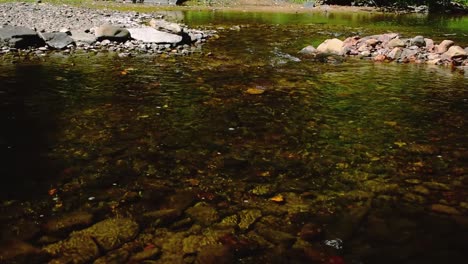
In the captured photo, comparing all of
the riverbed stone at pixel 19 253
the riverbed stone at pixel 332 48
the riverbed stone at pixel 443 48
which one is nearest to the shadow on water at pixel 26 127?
the riverbed stone at pixel 19 253

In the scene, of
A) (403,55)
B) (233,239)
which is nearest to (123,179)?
(233,239)

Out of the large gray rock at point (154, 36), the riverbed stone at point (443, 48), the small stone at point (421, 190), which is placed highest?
the large gray rock at point (154, 36)

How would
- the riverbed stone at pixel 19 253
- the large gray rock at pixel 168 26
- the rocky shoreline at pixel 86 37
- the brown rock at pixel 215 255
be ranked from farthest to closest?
the large gray rock at pixel 168 26 < the rocky shoreline at pixel 86 37 < the brown rock at pixel 215 255 < the riverbed stone at pixel 19 253

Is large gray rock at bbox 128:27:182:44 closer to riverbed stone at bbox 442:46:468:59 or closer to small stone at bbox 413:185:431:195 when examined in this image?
riverbed stone at bbox 442:46:468:59

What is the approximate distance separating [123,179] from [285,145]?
10.2ft

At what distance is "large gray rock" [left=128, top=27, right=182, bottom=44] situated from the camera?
19.7 m

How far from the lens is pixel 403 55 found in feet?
59.5

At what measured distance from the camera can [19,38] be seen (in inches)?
682

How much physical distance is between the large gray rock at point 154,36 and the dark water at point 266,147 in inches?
214

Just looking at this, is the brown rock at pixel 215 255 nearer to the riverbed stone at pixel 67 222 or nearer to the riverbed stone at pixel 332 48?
the riverbed stone at pixel 67 222

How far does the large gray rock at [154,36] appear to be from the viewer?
19.7 metres

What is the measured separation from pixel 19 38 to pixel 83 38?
280 cm

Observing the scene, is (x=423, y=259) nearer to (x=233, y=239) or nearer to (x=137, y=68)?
(x=233, y=239)

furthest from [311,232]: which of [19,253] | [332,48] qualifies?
[332,48]
